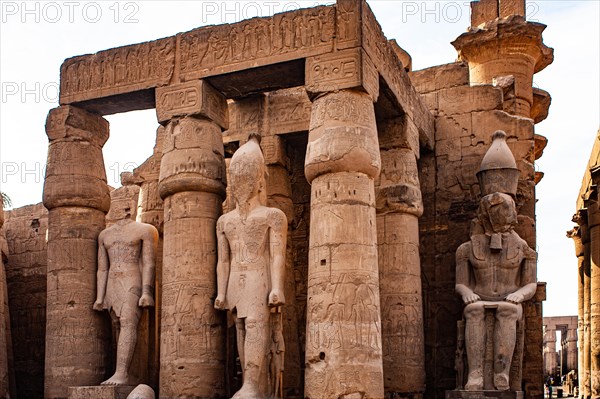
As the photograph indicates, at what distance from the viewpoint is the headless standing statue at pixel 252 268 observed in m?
9.70

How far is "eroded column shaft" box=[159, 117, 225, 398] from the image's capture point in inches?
396

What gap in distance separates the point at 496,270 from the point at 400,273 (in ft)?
4.17

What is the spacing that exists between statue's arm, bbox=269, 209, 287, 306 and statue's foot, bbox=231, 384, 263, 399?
96 centimetres

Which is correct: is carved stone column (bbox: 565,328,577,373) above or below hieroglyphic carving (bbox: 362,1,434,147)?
below

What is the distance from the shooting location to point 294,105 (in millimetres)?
12773

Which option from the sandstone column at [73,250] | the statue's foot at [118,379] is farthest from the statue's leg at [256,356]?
the sandstone column at [73,250]

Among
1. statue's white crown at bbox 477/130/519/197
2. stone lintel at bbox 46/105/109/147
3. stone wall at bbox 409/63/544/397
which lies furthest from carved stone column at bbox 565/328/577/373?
stone lintel at bbox 46/105/109/147

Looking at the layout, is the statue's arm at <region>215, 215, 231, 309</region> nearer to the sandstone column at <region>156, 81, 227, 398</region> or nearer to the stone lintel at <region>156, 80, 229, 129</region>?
the sandstone column at <region>156, 81, 227, 398</region>

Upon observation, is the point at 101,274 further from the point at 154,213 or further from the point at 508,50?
the point at 508,50

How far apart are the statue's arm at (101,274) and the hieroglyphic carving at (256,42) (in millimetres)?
2586

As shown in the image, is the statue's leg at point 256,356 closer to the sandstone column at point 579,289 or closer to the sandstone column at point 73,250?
the sandstone column at point 73,250

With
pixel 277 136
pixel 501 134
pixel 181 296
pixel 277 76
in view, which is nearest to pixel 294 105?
pixel 277 136

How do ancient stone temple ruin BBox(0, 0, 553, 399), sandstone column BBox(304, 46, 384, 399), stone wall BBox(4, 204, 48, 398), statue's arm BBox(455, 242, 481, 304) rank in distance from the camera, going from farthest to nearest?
stone wall BBox(4, 204, 48, 398) → statue's arm BBox(455, 242, 481, 304) → ancient stone temple ruin BBox(0, 0, 553, 399) → sandstone column BBox(304, 46, 384, 399)

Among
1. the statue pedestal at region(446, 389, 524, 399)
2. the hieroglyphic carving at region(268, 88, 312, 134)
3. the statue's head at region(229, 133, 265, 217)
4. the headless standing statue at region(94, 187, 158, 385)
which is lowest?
the statue pedestal at region(446, 389, 524, 399)
